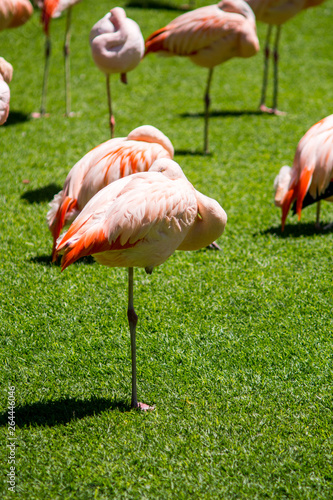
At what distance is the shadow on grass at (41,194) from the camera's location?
5393 mm

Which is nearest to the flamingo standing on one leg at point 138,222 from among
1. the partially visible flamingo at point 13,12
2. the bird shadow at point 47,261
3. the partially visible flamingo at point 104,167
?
the partially visible flamingo at point 104,167

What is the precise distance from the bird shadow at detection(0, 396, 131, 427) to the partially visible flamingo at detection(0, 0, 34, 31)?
216 inches

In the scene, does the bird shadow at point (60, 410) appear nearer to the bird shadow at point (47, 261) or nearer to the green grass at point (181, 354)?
the green grass at point (181, 354)

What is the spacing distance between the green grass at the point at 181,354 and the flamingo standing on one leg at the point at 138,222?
322 millimetres

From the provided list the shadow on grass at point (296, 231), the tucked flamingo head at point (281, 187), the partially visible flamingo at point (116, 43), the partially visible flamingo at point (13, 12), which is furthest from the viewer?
the partially visible flamingo at point (13, 12)

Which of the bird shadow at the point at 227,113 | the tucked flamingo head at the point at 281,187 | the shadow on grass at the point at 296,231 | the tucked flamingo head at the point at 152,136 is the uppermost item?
the tucked flamingo head at the point at 152,136

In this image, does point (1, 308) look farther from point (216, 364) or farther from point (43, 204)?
point (43, 204)

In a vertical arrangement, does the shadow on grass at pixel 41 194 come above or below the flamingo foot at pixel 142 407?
above

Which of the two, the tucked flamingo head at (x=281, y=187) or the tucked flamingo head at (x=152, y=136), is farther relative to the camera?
the tucked flamingo head at (x=281, y=187)

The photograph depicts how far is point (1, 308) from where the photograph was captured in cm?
370

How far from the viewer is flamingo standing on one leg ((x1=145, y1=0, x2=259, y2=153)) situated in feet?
19.9

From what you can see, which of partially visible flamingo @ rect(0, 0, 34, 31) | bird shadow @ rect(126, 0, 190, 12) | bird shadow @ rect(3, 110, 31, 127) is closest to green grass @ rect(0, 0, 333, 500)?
bird shadow @ rect(3, 110, 31, 127)

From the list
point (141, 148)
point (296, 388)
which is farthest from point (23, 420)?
point (141, 148)

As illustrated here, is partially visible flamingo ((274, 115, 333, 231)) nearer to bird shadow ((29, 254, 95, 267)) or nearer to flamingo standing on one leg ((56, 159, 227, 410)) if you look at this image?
bird shadow ((29, 254, 95, 267))
